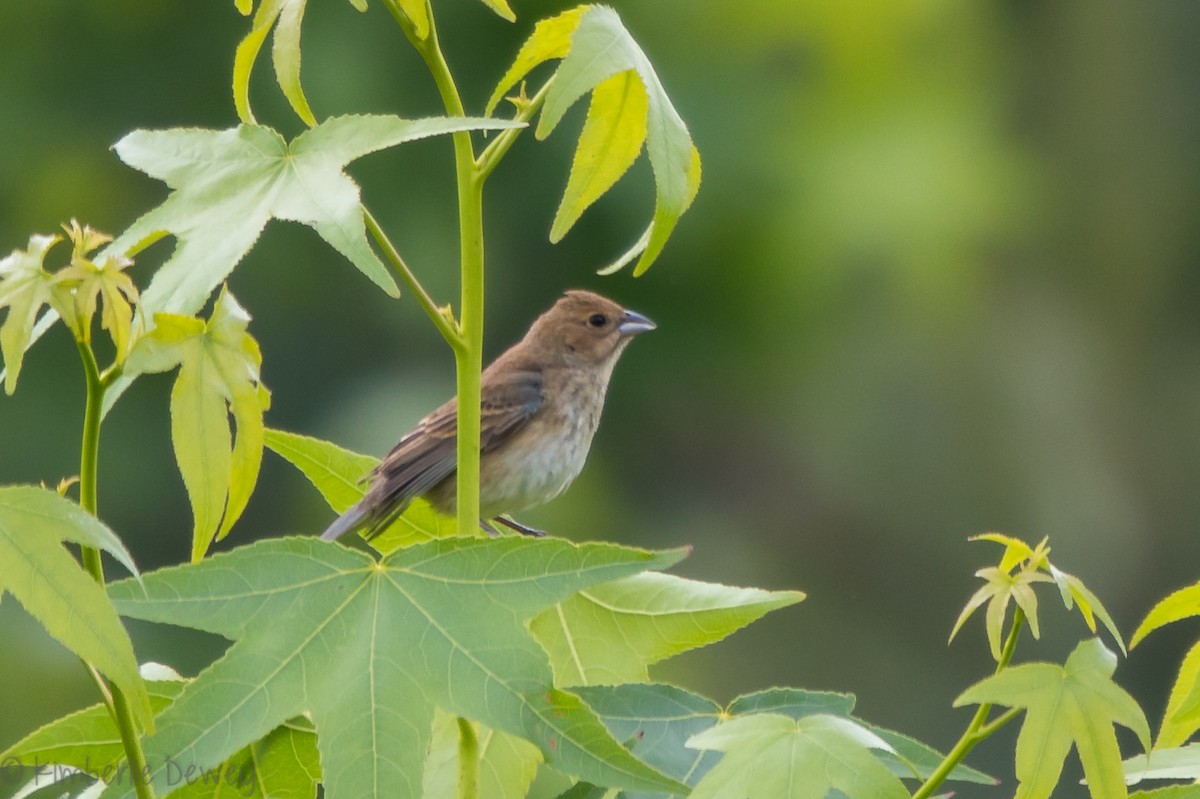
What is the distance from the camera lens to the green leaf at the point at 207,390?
116 cm

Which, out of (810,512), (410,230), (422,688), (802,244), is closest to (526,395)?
(422,688)

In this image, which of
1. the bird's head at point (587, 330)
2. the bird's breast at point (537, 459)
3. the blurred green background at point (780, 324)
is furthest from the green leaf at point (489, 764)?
the blurred green background at point (780, 324)

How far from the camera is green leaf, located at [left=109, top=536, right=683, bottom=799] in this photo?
1218 millimetres

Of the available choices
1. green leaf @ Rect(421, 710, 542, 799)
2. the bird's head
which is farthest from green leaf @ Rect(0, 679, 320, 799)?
the bird's head

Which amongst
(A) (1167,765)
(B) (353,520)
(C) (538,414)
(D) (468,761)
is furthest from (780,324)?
(D) (468,761)

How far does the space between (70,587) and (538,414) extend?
2450 mm

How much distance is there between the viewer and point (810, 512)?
9.67 m

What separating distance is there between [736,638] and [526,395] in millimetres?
5537

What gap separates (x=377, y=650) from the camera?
1284 millimetres

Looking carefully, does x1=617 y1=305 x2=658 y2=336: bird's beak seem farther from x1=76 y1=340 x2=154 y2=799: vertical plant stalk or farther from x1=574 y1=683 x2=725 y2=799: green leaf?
x1=76 y1=340 x2=154 y2=799: vertical plant stalk

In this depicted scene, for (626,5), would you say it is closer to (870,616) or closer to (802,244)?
(802,244)

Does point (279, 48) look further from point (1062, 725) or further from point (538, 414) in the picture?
point (538, 414)

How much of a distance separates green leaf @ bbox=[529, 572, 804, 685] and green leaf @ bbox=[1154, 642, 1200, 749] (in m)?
0.41

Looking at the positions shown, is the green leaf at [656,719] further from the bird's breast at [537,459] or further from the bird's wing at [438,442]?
the bird's breast at [537,459]
